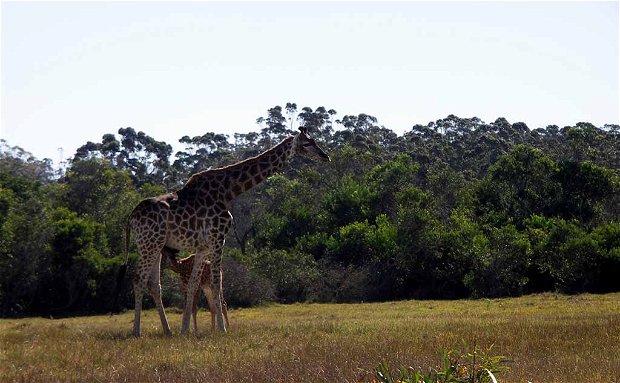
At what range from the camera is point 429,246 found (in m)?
32.1

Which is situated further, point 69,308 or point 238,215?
point 238,215

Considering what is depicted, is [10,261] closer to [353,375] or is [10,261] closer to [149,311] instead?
[149,311]

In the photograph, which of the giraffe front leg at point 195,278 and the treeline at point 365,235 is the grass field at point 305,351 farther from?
the treeline at point 365,235

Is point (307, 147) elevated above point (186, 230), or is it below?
above

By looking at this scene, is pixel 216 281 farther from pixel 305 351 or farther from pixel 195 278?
pixel 305 351

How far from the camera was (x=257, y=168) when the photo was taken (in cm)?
1709

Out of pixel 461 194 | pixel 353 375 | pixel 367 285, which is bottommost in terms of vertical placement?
pixel 353 375

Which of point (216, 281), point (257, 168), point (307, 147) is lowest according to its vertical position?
point (216, 281)

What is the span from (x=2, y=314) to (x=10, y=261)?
6.09 feet

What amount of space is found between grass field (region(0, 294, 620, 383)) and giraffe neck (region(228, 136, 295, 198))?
2.93 meters

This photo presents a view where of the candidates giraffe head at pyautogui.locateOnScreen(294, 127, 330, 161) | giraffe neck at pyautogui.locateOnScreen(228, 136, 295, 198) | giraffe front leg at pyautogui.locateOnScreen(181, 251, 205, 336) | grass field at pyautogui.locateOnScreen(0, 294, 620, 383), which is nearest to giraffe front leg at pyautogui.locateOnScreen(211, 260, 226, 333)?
giraffe front leg at pyautogui.locateOnScreen(181, 251, 205, 336)

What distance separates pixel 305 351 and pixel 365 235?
915 inches

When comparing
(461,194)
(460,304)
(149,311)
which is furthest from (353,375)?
(461,194)

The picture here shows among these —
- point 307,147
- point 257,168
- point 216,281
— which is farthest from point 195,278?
point 307,147
